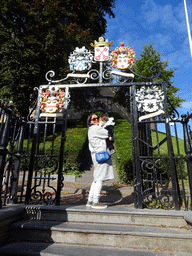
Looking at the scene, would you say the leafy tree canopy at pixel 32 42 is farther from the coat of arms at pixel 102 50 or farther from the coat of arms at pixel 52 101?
the coat of arms at pixel 102 50

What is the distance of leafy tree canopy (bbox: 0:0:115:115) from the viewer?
1041cm

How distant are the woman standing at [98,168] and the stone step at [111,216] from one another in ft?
1.16

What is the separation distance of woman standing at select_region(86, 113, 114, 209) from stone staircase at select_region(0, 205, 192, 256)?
18.5 inches

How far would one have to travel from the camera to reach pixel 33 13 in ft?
36.3

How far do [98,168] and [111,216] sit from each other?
106 cm

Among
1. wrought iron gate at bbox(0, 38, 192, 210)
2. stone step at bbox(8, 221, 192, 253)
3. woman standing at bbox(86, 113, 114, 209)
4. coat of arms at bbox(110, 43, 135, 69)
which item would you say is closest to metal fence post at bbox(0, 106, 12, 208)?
wrought iron gate at bbox(0, 38, 192, 210)

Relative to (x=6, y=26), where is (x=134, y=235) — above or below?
below

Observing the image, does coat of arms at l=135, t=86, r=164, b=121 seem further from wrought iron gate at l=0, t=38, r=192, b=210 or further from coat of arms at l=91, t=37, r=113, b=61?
coat of arms at l=91, t=37, r=113, b=61

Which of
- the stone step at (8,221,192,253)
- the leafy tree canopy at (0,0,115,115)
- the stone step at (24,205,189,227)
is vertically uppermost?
the leafy tree canopy at (0,0,115,115)

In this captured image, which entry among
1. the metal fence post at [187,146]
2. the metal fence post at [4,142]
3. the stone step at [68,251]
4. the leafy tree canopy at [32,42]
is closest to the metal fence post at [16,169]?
the metal fence post at [4,142]

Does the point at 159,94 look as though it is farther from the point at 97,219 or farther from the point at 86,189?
the point at 86,189

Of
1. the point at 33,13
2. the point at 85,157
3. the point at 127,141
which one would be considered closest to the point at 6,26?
the point at 33,13

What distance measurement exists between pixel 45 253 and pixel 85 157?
9.57m

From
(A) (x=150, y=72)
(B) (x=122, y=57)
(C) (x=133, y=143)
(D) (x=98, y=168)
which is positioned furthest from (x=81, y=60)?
(A) (x=150, y=72)
